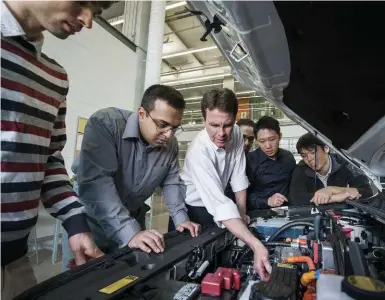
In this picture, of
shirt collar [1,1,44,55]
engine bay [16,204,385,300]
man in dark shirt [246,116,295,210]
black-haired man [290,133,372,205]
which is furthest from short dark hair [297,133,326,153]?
shirt collar [1,1,44,55]

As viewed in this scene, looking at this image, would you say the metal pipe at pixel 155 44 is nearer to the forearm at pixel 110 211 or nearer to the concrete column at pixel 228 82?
the concrete column at pixel 228 82

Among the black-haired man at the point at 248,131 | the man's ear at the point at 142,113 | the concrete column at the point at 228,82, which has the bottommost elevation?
the man's ear at the point at 142,113

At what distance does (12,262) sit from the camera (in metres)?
0.67

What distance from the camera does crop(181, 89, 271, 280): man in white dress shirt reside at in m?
1.08

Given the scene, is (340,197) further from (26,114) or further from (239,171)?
(26,114)

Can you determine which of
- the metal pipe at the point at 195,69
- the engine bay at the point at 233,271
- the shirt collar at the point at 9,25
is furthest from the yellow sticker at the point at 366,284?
the metal pipe at the point at 195,69

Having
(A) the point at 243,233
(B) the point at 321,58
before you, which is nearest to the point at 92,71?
(A) the point at 243,233

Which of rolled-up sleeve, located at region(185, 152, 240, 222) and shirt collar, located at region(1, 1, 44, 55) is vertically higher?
shirt collar, located at region(1, 1, 44, 55)

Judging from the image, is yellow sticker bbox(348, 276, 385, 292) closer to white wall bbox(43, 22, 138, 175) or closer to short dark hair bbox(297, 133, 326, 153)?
short dark hair bbox(297, 133, 326, 153)

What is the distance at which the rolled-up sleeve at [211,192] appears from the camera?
43.6 inches

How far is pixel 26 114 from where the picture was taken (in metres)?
0.62

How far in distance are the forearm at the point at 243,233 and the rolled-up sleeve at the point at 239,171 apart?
0.48m

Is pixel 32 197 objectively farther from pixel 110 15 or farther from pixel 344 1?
pixel 110 15

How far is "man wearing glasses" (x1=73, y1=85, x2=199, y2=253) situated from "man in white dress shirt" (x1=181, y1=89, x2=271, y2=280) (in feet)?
0.41
